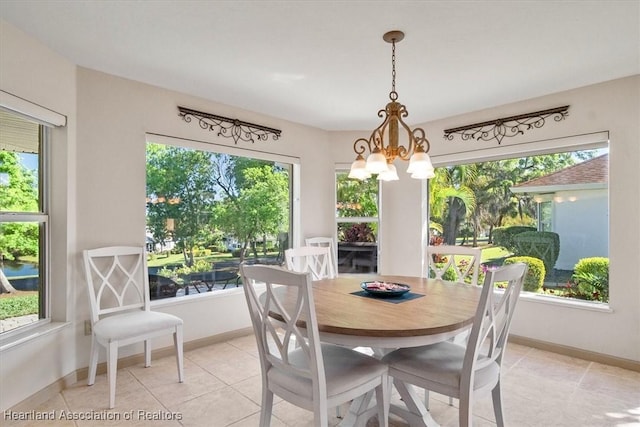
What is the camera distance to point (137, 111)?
2.91 metres

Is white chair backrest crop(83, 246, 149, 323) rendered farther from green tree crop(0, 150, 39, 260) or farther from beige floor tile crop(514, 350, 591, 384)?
beige floor tile crop(514, 350, 591, 384)

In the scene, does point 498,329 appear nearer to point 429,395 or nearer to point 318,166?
point 429,395

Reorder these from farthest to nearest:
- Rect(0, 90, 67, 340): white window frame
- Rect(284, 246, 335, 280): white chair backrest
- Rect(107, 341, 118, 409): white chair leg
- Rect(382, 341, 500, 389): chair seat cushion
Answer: Rect(284, 246, 335, 280): white chair backrest → Rect(0, 90, 67, 340): white window frame → Rect(107, 341, 118, 409): white chair leg → Rect(382, 341, 500, 389): chair seat cushion

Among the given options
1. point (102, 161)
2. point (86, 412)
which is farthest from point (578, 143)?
point (86, 412)

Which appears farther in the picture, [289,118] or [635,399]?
[289,118]

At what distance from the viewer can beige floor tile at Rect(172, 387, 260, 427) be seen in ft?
6.81

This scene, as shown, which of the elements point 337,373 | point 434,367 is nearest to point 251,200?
point 337,373

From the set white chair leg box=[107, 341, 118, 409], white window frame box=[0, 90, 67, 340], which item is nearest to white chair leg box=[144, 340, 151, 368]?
white chair leg box=[107, 341, 118, 409]

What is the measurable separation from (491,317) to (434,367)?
1.24ft

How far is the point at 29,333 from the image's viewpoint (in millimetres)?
2268

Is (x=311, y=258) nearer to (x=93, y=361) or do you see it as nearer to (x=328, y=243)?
(x=328, y=243)

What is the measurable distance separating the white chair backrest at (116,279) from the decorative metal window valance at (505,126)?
11.3 ft

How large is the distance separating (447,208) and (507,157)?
2.89ft

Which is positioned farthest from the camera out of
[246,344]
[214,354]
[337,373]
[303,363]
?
[246,344]
